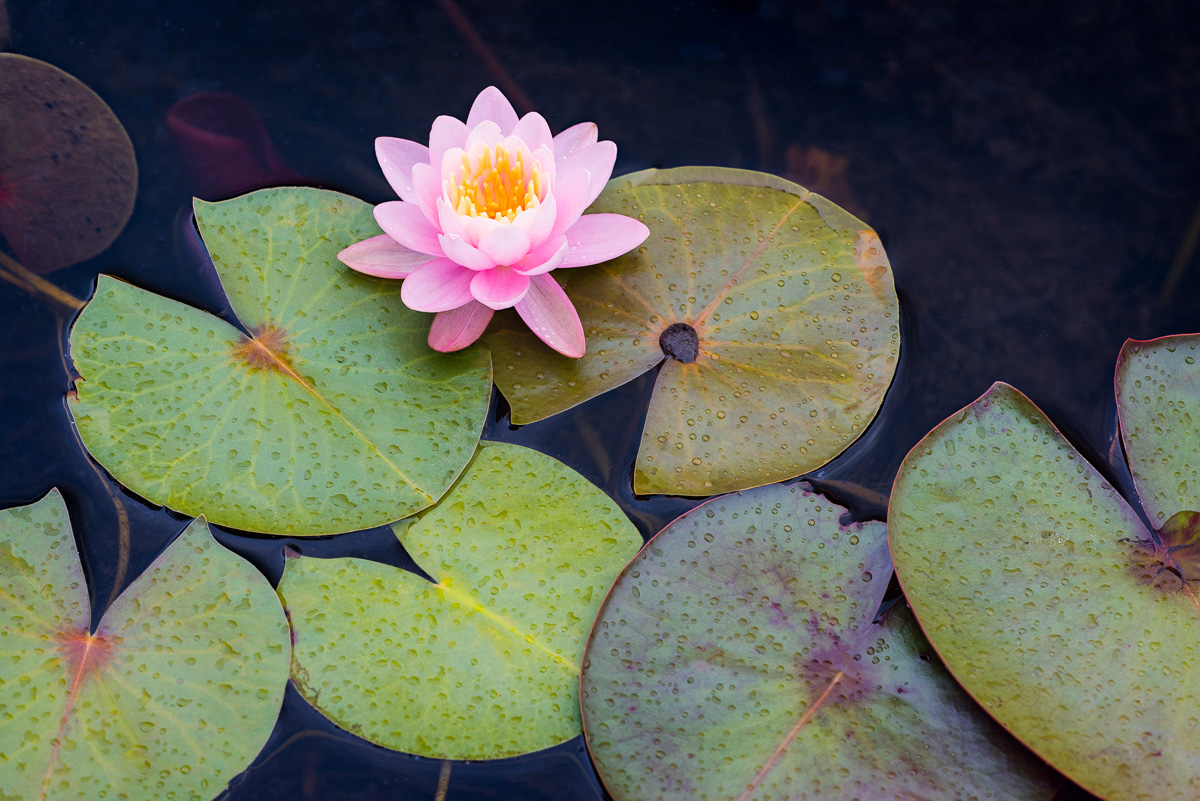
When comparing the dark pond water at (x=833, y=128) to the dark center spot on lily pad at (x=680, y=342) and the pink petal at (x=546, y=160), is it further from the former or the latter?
the pink petal at (x=546, y=160)

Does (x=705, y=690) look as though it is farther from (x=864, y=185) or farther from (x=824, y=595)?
(x=864, y=185)

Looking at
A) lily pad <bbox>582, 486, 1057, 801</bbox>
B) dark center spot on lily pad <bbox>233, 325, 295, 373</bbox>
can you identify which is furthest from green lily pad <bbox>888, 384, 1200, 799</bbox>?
dark center spot on lily pad <bbox>233, 325, 295, 373</bbox>

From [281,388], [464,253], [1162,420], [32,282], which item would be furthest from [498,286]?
[1162,420]

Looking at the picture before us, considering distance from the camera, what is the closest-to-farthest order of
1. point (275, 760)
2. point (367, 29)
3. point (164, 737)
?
Answer: point (164, 737) → point (275, 760) → point (367, 29)

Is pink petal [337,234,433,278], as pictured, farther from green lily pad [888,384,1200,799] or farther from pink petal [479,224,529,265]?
green lily pad [888,384,1200,799]

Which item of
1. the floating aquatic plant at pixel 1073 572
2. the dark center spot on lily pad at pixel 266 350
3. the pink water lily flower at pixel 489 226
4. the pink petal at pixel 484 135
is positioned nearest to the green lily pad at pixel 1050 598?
the floating aquatic plant at pixel 1073 572

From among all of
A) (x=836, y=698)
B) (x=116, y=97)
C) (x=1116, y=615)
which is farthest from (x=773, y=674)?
(x=116, y=97)
